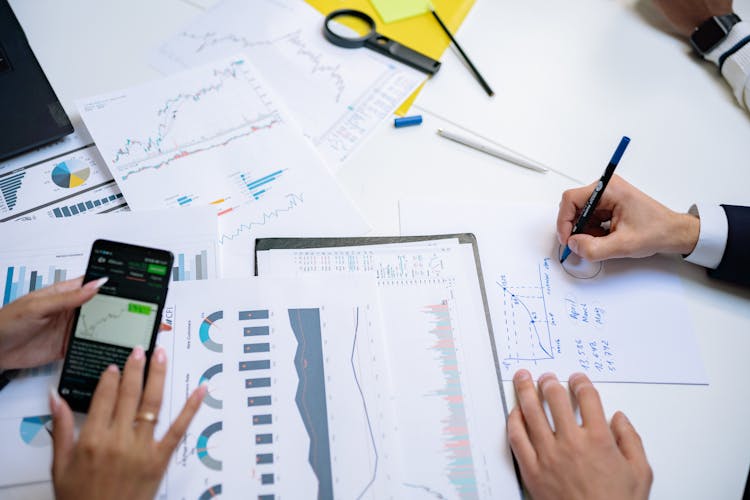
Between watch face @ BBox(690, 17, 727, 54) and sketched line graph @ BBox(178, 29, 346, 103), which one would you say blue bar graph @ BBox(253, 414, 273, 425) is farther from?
watch face @ BBox(690, 17, 727, 54)

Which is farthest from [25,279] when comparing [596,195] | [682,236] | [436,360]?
[682,236]

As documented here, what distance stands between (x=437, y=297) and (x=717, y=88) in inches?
28.6

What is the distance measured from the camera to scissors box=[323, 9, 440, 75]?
0.96 meters

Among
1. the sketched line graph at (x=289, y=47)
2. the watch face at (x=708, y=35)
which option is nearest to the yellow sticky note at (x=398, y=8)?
the sketched line graph at (x=289, y=47)

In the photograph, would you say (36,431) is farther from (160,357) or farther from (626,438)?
(626,438)

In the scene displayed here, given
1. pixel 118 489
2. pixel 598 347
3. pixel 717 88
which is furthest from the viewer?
pixel 717 88

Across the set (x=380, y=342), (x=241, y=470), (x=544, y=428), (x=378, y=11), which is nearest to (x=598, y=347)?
(x=544, y=428)

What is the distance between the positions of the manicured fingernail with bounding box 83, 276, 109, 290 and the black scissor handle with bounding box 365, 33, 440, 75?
0.62m

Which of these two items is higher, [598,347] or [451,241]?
[451,241]

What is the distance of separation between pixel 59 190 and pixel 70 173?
0.03m

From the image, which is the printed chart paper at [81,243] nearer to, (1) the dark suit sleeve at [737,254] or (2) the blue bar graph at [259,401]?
(2) the blue bar graph at [259,401]

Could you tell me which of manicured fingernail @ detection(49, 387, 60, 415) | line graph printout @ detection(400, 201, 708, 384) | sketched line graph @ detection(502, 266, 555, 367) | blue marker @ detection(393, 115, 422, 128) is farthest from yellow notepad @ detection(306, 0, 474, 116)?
manicured fingernail @ detection(49, 387, 60, 415)

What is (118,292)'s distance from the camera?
0.63 meters

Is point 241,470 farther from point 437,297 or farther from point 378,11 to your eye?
point 378,11
